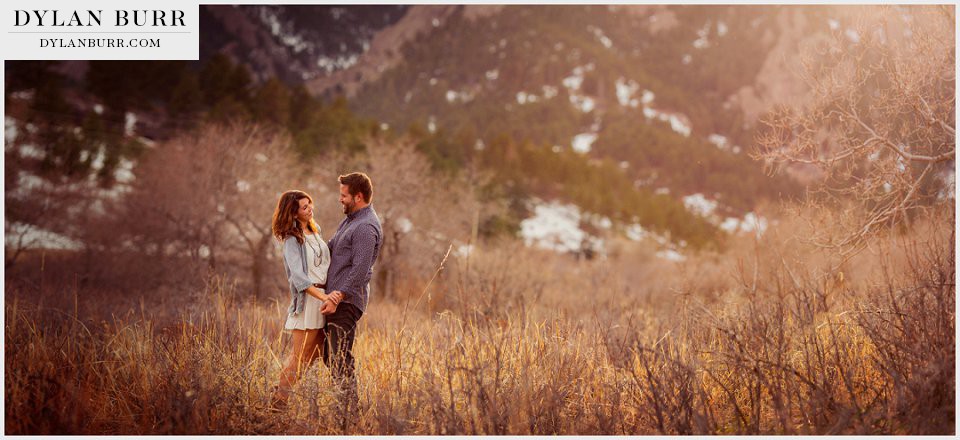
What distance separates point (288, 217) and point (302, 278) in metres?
0.41

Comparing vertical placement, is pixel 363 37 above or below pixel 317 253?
above

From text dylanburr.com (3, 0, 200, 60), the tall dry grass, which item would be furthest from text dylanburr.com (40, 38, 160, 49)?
the tall dry grass

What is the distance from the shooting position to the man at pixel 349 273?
14.7ft

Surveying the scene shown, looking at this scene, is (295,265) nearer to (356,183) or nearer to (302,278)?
(302,278)

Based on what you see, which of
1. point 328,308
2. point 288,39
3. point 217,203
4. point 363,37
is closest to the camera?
point 328,308

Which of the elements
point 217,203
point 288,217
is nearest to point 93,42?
point 288,217

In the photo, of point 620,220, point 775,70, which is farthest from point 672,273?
point 775,70

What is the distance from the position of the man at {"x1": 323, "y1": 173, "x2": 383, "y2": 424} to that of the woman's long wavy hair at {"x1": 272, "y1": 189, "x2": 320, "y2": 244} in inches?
11.2

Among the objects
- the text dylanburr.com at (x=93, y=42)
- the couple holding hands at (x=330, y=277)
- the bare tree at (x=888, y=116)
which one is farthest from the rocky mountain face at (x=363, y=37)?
the text dylanburr.com at (x=93, y=42)

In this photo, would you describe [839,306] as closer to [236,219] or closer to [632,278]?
[236,219]

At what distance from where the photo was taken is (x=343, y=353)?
4574mm

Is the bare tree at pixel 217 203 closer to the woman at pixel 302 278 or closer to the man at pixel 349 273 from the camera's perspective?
the woman at pixel 302 278

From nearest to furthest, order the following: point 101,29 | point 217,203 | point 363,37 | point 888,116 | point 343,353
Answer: point 343,353 < point 101,29 < point 888,116 < point 217,203 < point 363,37

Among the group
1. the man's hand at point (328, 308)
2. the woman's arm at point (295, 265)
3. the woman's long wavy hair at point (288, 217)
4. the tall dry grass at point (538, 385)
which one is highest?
the woman's long wavy hair at point (288, 217)
